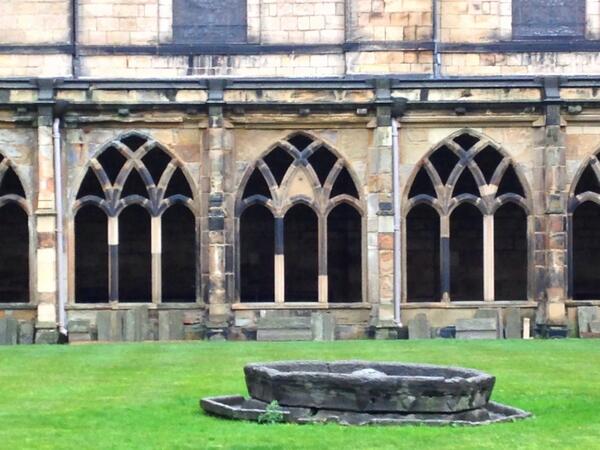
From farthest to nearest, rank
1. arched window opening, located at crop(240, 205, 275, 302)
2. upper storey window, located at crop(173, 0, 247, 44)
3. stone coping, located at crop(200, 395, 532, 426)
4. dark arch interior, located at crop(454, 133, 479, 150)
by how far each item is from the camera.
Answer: arched window opening, located at crop(240, 205, 275, 302) < upper storey window, located at crop(173, 0, 247, 44) < dark arch interior, located at crop(454, 133, 479, 150) < stone coping, located at crop(200, 395, 532, 426)

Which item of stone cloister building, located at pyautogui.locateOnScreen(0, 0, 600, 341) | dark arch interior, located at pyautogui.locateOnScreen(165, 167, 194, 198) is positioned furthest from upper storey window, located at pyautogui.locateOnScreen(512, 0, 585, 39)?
dark arch interior, located at pyautogui.locateOnScreen(165, 167, 194, 198)

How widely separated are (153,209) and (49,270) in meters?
2.15

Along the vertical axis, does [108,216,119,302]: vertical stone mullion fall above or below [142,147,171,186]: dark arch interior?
below

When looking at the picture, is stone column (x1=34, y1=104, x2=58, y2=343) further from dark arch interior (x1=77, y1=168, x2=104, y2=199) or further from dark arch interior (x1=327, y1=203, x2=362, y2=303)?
dark arch interior (x1=327, y1=203, x2=362, y2=303)

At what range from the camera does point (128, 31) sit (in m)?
30.6

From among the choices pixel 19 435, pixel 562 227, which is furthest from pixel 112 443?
pixel 562 227

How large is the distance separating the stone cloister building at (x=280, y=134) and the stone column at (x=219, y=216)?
0.03 metres

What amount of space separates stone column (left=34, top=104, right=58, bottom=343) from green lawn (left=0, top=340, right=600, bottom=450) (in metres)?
2.11

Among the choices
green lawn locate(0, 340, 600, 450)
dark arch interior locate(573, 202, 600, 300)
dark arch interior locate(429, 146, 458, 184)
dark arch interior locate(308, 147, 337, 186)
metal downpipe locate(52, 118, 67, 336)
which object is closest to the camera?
green lawn locate(0, 340, 600, 450)

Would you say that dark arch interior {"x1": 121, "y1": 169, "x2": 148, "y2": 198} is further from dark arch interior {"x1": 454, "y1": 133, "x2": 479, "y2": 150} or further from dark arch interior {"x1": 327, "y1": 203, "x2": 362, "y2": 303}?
dark arch interior {"x1": 454, "y1": 133, "x2": 479, "y2": 150}

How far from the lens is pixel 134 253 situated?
3369 centimetres

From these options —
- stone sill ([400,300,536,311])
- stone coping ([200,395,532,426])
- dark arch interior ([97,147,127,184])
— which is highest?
dark arch interior ([97,147,127,184])

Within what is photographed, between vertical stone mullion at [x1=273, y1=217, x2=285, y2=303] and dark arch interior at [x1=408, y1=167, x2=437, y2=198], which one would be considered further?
dark arch interior at [x1=408, y1=167, x2=437, y2=198]

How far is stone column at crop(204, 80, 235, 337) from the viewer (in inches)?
1078
